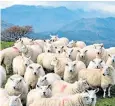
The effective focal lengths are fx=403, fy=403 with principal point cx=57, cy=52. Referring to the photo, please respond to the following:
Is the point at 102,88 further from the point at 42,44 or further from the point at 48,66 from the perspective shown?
the point at 42,44

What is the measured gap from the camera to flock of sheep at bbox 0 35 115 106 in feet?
43.4

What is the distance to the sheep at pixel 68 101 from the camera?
12.9m

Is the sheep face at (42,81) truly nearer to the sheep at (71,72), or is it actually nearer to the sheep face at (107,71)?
the sheep at (71,72)

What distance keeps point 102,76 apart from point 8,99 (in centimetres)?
527

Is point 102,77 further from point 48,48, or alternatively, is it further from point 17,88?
point 48,48

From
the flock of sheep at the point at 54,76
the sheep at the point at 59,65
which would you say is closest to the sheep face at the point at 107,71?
the flock of sheep at the point at 54,76

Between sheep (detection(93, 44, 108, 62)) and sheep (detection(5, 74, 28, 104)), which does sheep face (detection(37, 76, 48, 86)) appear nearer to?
sheep (detection(5, 74, 28, 104))

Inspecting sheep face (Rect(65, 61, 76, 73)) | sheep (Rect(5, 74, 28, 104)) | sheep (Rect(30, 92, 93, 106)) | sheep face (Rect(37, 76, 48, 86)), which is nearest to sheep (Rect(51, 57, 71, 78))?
sheep face (Rect(65, 61, 76, 73))

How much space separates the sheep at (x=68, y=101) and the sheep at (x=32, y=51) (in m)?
8.81

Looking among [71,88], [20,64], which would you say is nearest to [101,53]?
[20,64]

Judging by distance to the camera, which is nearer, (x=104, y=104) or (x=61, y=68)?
(x=104, y=104)

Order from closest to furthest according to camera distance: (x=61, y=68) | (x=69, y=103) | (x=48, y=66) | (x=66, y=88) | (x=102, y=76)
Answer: (x=69, y=103)
(x=66, y=88)
(x=102, y=76)
(x=61, y=68)
(x=48, y=66)

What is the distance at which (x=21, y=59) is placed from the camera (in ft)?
66.0

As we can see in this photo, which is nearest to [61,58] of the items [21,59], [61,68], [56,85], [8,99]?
[61,68]
